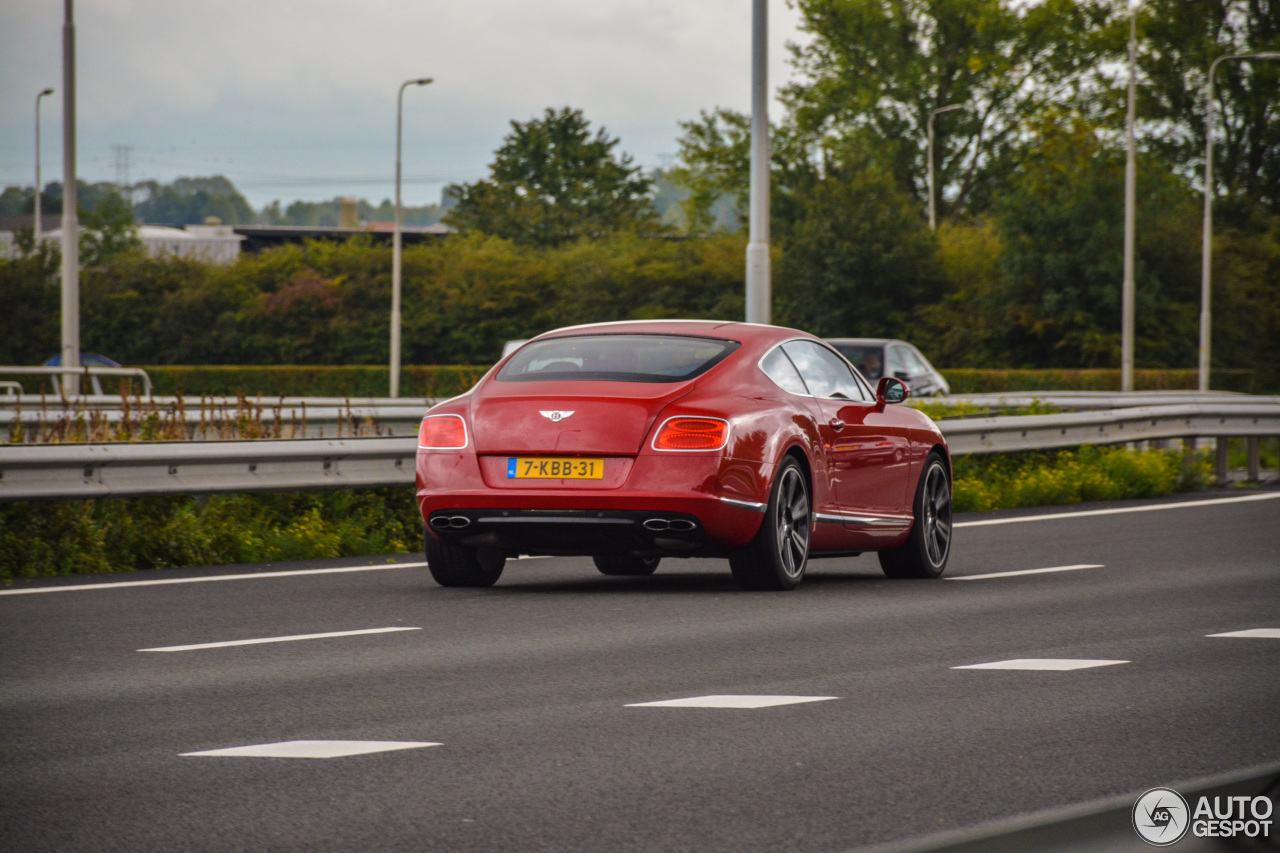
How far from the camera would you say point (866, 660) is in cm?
725

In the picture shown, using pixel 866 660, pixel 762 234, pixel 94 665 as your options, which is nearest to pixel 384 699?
pixel 94 665

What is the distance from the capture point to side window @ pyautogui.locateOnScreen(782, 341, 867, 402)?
10492 mm

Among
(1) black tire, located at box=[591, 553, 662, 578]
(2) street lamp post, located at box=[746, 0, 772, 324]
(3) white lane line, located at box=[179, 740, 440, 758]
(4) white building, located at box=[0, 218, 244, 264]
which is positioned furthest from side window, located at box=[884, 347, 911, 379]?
(4) white building, located at box=[0, 218, 244, 264]

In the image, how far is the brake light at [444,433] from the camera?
31.1 ft

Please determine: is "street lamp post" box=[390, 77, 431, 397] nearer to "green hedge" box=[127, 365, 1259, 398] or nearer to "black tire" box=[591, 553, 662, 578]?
"green hedge" box=[127, 365, 1259, 398]

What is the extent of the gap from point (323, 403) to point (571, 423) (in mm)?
12686

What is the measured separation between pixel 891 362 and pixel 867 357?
16.5 inches

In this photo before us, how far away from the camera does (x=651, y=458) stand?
9156 millimetres

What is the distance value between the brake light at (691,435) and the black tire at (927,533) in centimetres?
227

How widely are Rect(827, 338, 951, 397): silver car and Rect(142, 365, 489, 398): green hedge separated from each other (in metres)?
27.6

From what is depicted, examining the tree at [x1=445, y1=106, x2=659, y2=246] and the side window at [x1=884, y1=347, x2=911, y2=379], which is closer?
the side window at [x1=884, y1=347, x2=911, y2=379]

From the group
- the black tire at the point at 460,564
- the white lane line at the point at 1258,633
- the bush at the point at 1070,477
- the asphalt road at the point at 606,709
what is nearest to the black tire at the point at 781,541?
the asphalt road at the point at 606,709

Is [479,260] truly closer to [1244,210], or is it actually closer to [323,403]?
[1244,210]

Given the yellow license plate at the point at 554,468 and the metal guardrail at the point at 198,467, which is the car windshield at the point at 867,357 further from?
the yellow license plate at the point at 554,468
